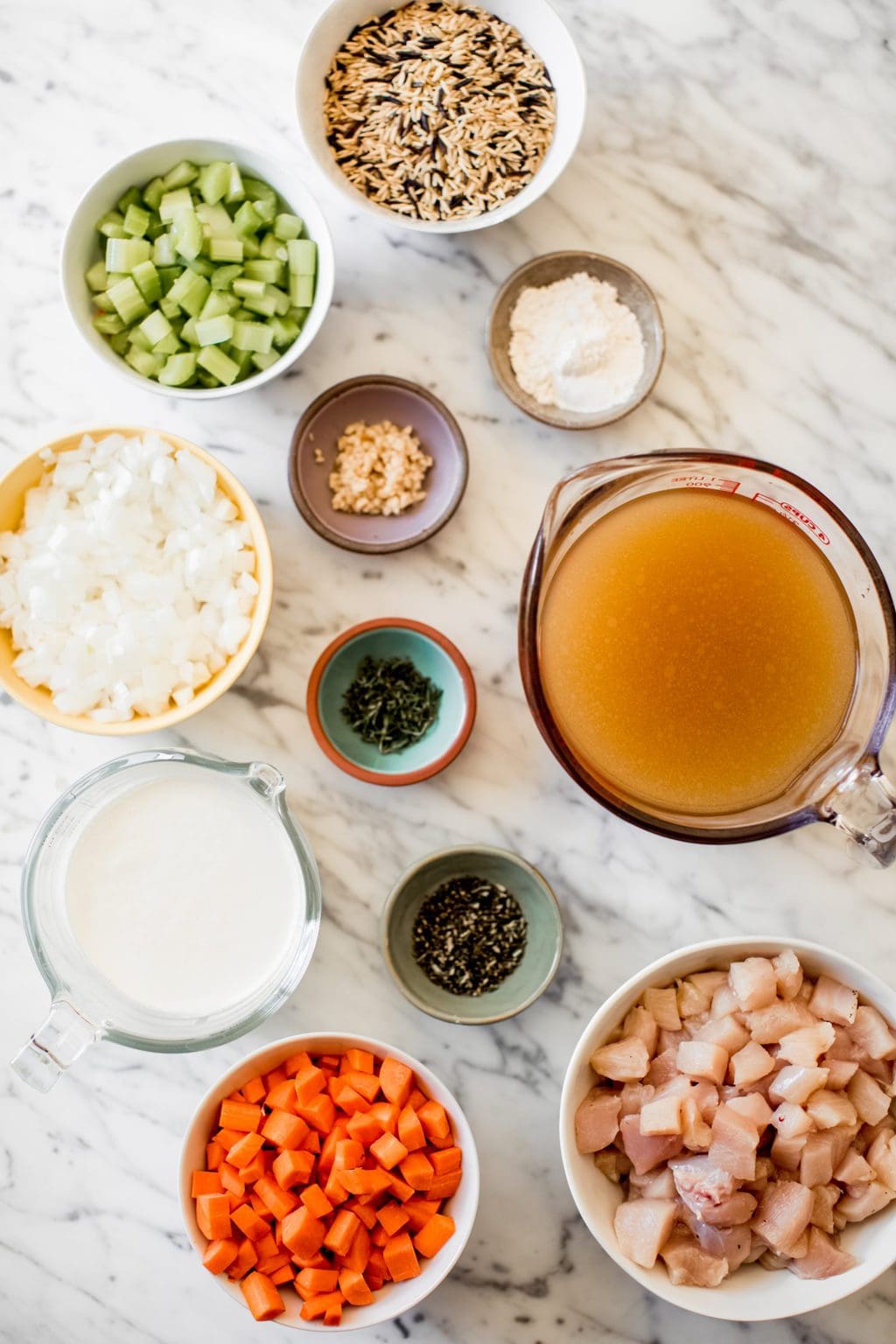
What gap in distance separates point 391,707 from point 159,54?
123 cm

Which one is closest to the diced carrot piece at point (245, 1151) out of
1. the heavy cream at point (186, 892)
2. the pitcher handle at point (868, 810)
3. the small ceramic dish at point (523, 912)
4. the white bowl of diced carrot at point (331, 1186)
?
the white bowl of diced carrot at point (331, 1186)

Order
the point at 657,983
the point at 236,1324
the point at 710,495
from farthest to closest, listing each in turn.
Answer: the point at 236,1324
the point at 657,983
the point at 710,495

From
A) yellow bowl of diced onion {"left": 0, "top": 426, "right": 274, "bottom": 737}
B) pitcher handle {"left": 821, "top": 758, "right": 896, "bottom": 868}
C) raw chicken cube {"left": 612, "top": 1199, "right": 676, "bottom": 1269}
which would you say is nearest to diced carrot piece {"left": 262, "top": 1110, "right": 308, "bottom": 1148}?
raw chicken cube {"left": 612, "top": 1199, "right": 676, "bottom": 1269}

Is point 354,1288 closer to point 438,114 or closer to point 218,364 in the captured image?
point 218,364

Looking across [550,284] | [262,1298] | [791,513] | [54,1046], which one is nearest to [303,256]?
[550,284]

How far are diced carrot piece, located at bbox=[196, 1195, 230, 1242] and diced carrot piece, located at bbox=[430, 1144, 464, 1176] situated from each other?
1.07 ft

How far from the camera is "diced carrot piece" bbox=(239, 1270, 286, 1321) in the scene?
1.65 meters

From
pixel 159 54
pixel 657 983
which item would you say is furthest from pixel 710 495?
pixel 159 54

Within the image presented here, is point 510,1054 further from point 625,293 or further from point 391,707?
point 625,293

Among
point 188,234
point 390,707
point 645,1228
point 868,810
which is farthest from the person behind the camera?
point 390,707

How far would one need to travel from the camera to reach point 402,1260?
168cm

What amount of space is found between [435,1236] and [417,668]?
0.92 metres

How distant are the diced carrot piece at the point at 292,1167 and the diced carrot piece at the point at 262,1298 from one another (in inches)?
5.7

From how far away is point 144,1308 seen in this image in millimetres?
1868
